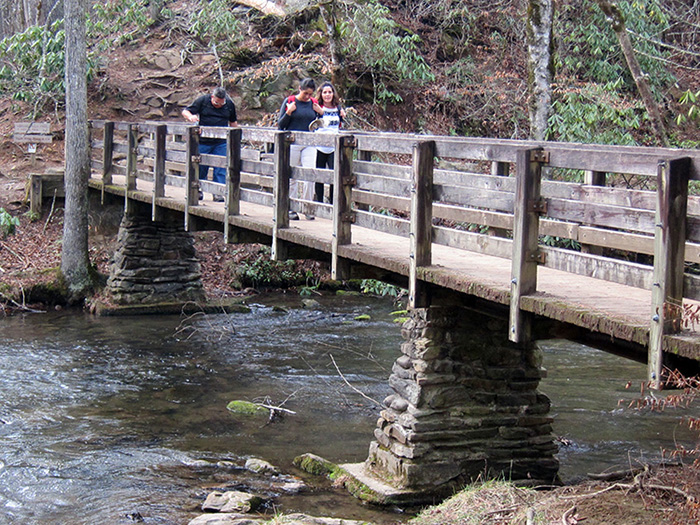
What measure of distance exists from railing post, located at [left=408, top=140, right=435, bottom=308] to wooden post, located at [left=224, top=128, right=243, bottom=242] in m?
4.34

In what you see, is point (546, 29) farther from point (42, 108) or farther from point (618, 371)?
point (42, 108)

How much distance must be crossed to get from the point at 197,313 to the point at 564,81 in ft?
27.5

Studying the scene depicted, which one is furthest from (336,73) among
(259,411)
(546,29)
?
(259,411)

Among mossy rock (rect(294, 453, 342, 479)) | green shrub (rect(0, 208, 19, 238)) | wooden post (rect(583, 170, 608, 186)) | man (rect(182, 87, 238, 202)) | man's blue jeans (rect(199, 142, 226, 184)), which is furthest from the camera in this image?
green shrub (rect(0, 208, 19, 238))

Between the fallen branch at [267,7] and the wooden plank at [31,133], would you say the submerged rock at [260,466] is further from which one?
the fallen branch at [267,7]

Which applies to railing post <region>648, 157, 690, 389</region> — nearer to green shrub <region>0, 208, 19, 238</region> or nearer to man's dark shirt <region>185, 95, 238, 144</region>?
man's dark shirt <region>185, 95, 238, 144</region>

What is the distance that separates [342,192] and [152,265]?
350 inches

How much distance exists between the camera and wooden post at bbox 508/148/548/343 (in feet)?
18.8

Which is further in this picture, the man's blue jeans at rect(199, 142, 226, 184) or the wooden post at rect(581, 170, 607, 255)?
the man's blue jeans at rect(199, 142, 226, 184)

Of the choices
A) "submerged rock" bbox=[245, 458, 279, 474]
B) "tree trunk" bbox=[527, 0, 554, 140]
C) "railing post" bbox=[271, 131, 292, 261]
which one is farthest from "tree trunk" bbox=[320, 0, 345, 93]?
"submerged rock" bbox=[245, 458, 279, 474]

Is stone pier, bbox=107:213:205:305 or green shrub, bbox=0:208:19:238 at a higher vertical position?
green shrub, bbox=0:208:19:238

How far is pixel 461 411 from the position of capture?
25.4ft

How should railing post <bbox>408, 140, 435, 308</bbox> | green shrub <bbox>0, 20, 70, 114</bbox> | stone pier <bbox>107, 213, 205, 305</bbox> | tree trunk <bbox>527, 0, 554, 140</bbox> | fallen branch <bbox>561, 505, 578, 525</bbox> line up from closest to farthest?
fallen branch <bbox>561, 505, 578, 525</bbox>
railing post <bbox>408, 140, 435, 308</bbox>
tree trunk <bbox>527, 0, 554, 140</bbox>
stone pier <bbox>107, 213, 205, 305</bbox>
green shrub <bbox>0, 20, 70, 114</bbox>

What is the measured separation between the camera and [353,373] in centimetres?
1175
